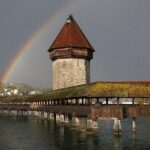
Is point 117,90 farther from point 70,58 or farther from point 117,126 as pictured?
point 70,58

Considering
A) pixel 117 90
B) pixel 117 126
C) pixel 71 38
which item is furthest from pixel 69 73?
Answer: pixel 117 126

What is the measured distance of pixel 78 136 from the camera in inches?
1086

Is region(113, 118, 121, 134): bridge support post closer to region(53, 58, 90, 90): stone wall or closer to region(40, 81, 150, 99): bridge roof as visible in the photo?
region(40, 81, 150, 99): bridge roof

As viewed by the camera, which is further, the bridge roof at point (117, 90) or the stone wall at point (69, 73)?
the stone wall at point (69, 73)

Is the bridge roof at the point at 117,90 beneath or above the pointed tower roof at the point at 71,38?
beneath

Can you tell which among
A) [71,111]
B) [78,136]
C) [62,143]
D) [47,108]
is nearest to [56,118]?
[47,108]

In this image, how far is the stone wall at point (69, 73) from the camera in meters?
50.4

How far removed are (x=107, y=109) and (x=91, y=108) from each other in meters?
1.25

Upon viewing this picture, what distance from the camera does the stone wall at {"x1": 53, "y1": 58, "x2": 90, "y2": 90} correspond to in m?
50.4

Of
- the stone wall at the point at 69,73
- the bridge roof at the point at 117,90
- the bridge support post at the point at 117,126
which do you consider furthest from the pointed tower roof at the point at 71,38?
the bridge support post at the point at 117,126

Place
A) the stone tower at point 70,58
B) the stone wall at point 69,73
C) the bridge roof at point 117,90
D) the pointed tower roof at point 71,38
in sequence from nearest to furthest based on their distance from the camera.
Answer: the bridge roof at point 117,90
the stone wall at point 69,73
the stone tower at point 70,58
the pointed tower roof at point 71,38

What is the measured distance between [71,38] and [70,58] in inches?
146

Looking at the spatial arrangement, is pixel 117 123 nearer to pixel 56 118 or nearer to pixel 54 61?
pixel 56 118

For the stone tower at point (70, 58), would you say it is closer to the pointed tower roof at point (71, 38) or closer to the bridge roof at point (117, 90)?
the pointed tower roof at point (71, 38)
